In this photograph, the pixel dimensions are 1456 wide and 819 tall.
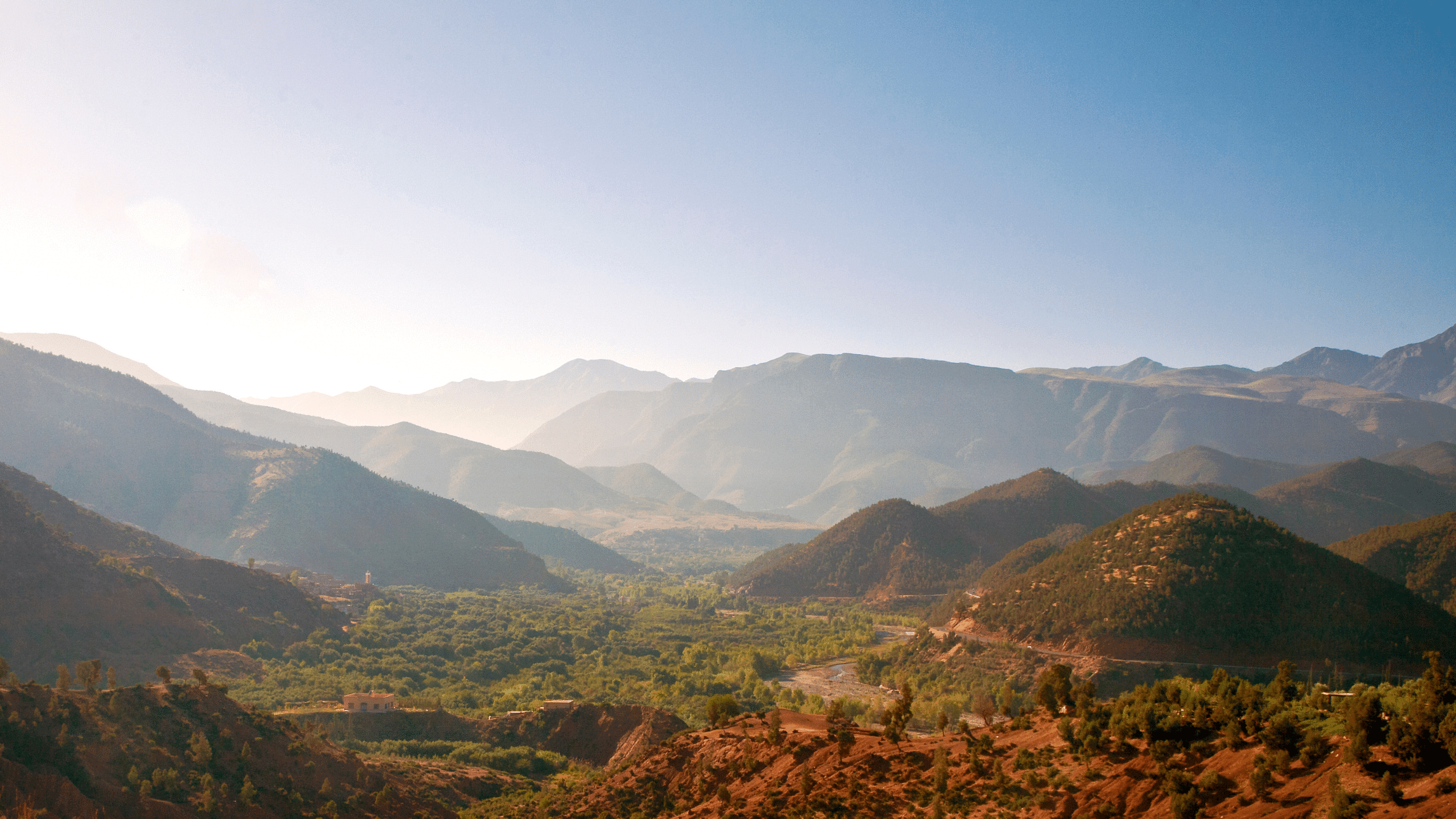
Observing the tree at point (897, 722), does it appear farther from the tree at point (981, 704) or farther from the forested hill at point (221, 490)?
the forested hill at point (221, 490)

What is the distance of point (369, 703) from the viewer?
56.3 meters

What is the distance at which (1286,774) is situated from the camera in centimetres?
1928

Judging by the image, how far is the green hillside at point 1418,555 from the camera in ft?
249

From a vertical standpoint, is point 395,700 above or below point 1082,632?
below

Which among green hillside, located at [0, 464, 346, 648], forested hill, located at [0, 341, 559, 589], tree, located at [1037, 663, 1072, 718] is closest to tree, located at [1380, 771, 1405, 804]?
tree, located at [1037, 663, 1072, 718]

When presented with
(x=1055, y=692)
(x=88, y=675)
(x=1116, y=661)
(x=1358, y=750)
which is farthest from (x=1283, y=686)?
(x=88, y=675)

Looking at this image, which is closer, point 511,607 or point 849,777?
point 849,777

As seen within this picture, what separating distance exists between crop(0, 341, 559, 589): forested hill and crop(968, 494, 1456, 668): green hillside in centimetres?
12245

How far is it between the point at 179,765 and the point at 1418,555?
104042 mm

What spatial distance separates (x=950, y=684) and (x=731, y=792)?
128 ft

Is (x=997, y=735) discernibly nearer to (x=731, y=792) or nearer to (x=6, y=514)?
(x=731, y=792)

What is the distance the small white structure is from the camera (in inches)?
2183

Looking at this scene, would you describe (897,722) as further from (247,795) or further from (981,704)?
(981,704)

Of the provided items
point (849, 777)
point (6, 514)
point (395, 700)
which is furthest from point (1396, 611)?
point (6, 514)
